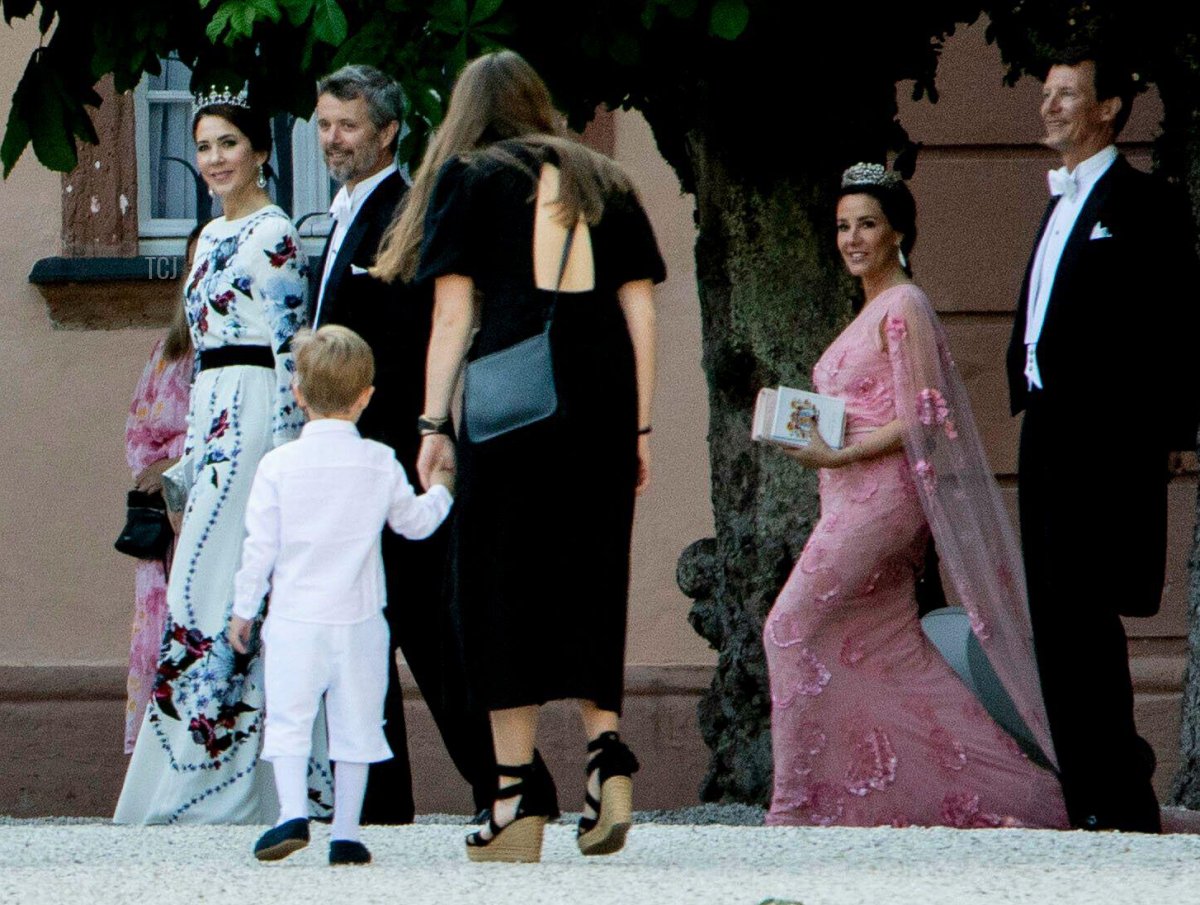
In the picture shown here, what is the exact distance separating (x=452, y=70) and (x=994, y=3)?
6.90 feet

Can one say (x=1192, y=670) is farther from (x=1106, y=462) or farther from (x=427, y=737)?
(x=427, y=737)

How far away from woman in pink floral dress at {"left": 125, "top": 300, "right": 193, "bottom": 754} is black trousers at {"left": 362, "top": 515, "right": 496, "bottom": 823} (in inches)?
41.1

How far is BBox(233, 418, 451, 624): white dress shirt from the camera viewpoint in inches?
229

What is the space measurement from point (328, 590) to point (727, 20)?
1.84m

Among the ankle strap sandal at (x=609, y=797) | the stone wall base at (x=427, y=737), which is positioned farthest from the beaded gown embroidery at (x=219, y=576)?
the stone wall base at (x=427, y=737)

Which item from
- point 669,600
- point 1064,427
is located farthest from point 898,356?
point 669,600

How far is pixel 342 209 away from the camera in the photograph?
730 cm

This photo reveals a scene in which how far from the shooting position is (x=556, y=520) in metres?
5.70

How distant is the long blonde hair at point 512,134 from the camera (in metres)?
5.77

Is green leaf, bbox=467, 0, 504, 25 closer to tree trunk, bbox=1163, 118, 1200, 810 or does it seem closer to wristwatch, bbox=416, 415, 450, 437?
→ wristwatch, bbox=416, 415, 450, 437

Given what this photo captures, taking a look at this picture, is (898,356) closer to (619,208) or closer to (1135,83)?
(1135,83)

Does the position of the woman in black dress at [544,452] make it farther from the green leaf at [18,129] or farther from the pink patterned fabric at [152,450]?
the pink patterned fabric at [152,450]

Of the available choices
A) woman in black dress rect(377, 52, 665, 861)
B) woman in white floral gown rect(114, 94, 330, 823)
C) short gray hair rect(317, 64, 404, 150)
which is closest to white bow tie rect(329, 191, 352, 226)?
woman in white floral gown rect(114, 94, 330, 823)

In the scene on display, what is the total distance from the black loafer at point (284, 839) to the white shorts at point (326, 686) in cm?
15
